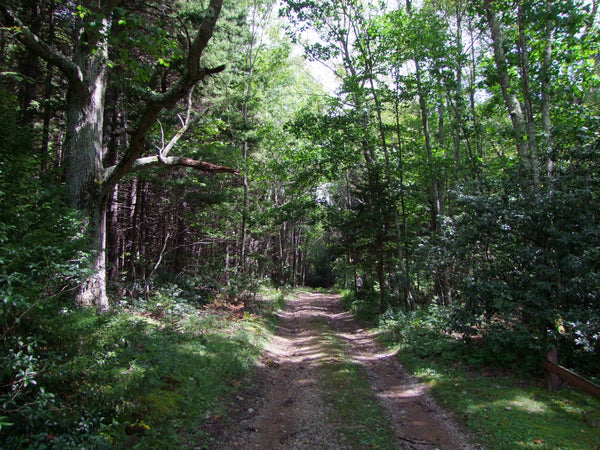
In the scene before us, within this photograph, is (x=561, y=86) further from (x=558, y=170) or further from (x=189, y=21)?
(x=189, y=21)

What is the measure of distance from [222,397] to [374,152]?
42.6 ft

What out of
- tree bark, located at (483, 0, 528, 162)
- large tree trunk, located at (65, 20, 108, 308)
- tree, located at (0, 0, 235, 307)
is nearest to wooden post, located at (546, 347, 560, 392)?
tree bark, located at (483, 0, 528, 162)

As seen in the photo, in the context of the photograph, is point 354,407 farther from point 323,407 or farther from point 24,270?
point 24,270

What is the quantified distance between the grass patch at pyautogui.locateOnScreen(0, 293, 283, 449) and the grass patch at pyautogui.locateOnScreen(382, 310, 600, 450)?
396 centimetres

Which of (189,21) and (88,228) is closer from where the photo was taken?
(88,228)

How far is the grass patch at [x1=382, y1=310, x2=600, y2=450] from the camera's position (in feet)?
15.3

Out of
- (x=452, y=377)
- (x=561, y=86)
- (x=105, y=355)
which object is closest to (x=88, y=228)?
(x=105, y=355)

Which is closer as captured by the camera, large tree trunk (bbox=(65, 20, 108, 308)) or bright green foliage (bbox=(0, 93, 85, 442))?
bright green foliage (bbox=(0, 93, 85, 442))

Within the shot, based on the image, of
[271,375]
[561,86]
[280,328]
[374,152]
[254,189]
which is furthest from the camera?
[254,189]

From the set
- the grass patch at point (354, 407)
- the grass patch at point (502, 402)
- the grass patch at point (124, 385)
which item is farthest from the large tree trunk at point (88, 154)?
the grass patch at point (502, 402)

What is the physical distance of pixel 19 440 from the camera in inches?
115

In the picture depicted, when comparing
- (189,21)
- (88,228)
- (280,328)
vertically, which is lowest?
(280,328)

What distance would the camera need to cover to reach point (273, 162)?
16.4m

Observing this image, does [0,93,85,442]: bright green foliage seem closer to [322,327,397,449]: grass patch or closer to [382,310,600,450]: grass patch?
[322,327,397,449]: grass patch
